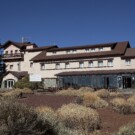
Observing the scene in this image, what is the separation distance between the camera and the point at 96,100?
21906 millimetres

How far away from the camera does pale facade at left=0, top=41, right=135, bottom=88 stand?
1945 inches

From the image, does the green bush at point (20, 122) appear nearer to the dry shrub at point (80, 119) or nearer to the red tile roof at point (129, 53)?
the dry shrub at point (80, 119)

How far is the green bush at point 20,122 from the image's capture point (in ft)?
27.5

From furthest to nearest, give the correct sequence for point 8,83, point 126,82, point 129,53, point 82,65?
point 8,83
point 82,65
point 129,53
point 126,82

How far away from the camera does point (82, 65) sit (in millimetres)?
54000

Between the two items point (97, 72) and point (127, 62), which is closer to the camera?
point (127, 62)

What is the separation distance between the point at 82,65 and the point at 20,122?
150 ft

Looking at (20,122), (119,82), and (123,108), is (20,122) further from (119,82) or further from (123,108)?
(119,82)

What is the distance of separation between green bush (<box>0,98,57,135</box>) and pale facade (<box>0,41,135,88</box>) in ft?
130

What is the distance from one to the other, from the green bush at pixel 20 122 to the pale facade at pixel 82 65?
3948 centimetres

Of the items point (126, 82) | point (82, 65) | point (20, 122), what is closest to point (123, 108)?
point (20, 122)

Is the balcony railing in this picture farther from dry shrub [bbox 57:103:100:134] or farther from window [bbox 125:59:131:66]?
dry shrub [bbox 57:103:100:134]

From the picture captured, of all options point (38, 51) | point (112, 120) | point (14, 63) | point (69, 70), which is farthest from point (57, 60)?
point (112, 120)

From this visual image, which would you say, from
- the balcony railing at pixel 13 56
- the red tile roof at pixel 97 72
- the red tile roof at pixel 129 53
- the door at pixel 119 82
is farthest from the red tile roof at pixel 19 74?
the red tile roof at pixel 129 53
